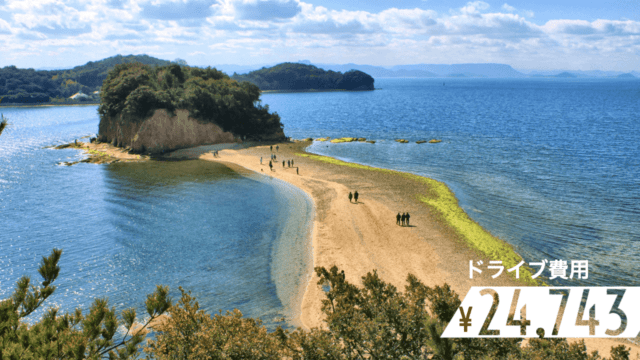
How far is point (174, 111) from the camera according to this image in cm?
7844

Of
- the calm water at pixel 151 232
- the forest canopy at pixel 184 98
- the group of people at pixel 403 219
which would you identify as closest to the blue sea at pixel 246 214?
the calm water at pixel 151 232

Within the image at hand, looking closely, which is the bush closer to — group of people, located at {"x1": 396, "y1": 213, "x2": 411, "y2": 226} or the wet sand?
the wet sand

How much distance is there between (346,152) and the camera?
251 feet

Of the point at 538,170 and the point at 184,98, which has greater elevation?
the point at 184,98

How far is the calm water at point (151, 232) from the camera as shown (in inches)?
1084

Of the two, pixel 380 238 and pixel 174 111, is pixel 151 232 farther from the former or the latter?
pixel 174 111

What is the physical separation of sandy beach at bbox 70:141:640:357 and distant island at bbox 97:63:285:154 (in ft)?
95.3

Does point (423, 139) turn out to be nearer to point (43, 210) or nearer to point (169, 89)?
point (169, 89)

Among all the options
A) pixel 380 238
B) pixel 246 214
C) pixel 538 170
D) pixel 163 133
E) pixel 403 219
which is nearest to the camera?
pixel 380 238

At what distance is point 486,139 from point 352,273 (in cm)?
6691

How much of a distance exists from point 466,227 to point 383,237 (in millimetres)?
8068

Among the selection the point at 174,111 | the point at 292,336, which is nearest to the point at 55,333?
the point at 292,336

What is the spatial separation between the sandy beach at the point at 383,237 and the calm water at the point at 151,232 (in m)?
2.10

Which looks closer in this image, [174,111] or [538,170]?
[538,170]
